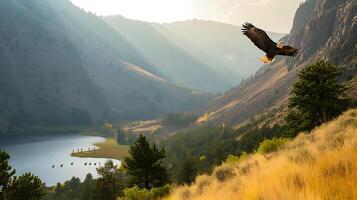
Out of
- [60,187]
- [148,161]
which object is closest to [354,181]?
[148,161]

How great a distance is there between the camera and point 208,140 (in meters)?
178

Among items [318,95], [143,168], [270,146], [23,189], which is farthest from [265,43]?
[23,189]

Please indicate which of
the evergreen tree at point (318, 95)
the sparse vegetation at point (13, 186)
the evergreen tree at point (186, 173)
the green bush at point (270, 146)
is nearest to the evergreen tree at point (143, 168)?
the green bush at point (270, 146)

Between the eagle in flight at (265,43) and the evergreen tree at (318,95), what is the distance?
35.2 metres

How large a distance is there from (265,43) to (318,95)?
37607 millimetres

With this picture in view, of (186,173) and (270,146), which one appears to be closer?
(270,146)

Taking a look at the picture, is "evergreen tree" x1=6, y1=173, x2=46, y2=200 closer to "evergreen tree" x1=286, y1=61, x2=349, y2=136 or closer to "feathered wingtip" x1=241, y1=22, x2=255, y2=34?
"evergreen tree" x1=286, y1=61, x2=349, y2=136

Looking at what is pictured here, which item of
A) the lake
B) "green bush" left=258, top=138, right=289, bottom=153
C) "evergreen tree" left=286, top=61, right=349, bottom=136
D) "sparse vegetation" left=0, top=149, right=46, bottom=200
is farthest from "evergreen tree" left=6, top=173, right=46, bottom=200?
the lake

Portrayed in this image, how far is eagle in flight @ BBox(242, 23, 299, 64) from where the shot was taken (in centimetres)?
927

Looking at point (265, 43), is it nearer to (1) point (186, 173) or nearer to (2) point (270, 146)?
(2) point (270, 146)

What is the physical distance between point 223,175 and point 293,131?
1247 inches

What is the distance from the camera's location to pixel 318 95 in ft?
145

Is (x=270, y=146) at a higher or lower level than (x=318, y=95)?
lower

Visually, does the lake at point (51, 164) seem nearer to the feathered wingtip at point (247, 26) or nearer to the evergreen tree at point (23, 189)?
the evergreen tree at point (23, 189)
